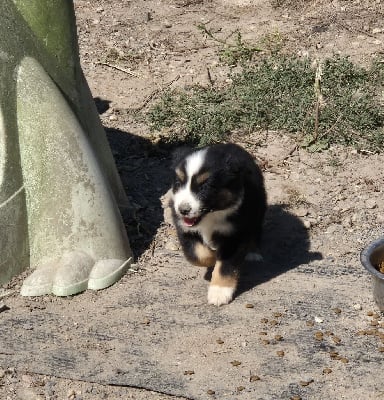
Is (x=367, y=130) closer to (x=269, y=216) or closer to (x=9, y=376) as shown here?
(x=269, y=216)

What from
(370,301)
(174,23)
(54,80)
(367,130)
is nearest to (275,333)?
(370,301)

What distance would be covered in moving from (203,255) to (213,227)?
247 mm

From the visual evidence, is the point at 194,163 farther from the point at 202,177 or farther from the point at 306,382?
the point at 306,382

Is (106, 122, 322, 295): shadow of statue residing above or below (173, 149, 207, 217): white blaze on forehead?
below

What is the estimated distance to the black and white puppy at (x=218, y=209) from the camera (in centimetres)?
577

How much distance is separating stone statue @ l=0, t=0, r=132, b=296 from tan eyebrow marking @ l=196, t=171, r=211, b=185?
37.9 inches

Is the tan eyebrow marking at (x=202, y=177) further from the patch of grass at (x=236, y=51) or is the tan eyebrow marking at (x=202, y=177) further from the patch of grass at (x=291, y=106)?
the patch of grass at (x=236, y=51)

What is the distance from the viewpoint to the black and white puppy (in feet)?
18.9

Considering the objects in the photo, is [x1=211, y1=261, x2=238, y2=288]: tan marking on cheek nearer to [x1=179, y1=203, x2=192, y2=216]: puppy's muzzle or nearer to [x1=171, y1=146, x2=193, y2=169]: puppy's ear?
[x1=179, y1=203, x2=192, y2=216]: puppy's muzzle

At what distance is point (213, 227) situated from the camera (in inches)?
239

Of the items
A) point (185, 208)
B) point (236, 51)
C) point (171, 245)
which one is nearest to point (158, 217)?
point (171, 245)

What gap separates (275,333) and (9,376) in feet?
5.60

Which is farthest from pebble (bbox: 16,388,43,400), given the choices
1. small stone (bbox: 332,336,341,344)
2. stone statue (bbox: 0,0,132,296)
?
small stone (bbox: 332,336,341,344)

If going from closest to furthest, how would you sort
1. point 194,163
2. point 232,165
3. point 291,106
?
point 194,163
point 232,165
point 291,106
